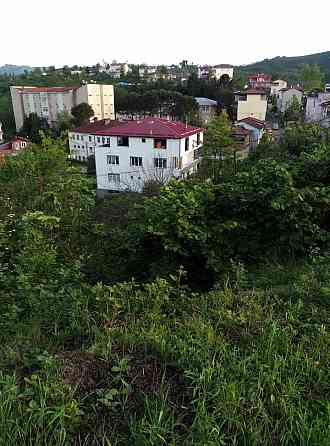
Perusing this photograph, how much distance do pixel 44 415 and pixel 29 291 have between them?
69.0 inches

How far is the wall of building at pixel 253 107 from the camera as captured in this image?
3903 centimetres

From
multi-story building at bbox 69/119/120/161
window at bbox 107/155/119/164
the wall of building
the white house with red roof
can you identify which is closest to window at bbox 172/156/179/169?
the white house with red roof

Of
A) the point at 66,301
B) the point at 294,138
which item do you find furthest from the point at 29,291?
the point at 294,138

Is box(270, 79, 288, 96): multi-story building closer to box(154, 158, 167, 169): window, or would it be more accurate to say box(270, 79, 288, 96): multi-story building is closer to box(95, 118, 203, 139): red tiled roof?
box(95, 118, 203, 139): red tiled roof

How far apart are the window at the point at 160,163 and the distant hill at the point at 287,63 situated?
292 ft

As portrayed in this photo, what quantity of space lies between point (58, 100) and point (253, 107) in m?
26.1

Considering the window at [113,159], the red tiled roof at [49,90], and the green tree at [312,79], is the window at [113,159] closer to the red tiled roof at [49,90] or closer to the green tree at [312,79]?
the red tiled roof at [49,90]

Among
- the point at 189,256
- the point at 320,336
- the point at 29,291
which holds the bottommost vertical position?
the point at 189,256

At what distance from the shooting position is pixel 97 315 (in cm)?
256

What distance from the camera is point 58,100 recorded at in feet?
158

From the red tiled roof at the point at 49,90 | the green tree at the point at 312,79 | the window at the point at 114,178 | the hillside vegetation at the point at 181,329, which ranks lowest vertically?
the window at the point at 114,178

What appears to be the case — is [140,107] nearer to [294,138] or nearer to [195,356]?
[294,138]

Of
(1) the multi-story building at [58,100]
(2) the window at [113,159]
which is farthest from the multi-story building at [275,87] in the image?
(2) the window at [113,159]

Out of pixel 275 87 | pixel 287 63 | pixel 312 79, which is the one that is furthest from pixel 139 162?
pixel 287 63
